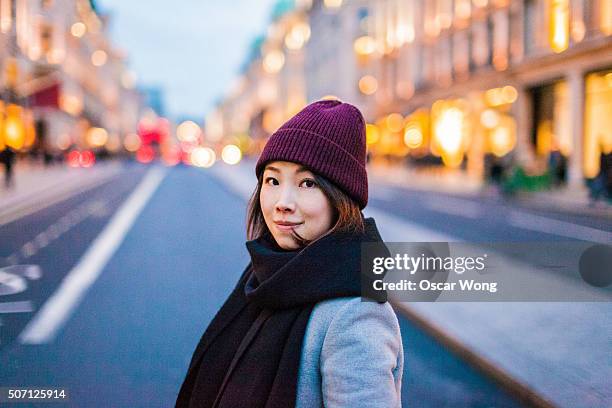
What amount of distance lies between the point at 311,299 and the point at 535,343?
366 centimetres

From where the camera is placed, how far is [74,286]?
6938mm


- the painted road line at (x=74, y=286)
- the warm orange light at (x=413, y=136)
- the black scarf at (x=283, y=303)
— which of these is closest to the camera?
the black scarf at (x=283, y=303)

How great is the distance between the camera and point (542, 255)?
2.76m

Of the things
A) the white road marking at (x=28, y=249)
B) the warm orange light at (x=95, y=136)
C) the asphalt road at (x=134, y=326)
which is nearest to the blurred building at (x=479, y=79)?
the asphalt road at (x=134, y=326)

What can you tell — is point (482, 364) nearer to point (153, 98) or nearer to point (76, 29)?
point (76, 29)

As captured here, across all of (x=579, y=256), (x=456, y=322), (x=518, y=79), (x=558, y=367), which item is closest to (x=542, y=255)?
(x=579, y=256)

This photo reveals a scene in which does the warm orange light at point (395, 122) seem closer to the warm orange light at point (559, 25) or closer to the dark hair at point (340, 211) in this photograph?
the warm orange light at point (559, 25)

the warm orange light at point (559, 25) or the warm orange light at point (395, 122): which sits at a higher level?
the warm orange light at point (559, 25)

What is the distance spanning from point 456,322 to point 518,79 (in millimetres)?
A: 25305

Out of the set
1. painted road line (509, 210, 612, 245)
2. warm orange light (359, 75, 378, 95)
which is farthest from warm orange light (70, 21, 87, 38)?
warm orange light (359, 75, 378, 95)

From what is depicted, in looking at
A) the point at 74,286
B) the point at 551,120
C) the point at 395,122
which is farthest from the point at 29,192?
the point at 395,122

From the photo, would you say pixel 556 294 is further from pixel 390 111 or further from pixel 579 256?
pixel 390 111

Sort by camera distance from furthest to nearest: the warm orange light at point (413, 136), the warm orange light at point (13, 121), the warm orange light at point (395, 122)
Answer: the warm orange light at point (395, 122)
the warm orange light at point (413, 136)
the warm orange light at point (13, 121)

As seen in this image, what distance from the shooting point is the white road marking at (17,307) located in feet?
11.1
